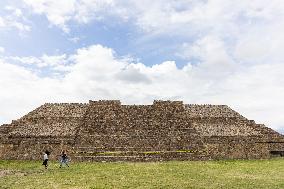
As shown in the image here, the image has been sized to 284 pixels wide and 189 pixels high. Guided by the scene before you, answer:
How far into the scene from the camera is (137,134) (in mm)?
32594

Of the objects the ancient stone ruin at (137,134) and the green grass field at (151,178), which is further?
the ancient stone ruin at (137,134)

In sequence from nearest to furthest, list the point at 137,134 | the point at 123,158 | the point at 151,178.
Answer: the point at 151,178 → the point at 123,158 → the point at 137,134

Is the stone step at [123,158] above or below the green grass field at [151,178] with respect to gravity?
above

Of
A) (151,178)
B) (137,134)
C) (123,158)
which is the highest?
(137,134)

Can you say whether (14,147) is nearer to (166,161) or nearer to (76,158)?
(76,158)

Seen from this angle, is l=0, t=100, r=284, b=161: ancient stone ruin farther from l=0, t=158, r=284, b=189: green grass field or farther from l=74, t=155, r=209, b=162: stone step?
l=0, t=158, r=284, b=189: green grass field

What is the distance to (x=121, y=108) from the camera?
36969mm

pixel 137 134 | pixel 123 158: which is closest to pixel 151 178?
pixel 123 158

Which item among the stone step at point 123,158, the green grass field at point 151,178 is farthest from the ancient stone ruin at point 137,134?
the green grass field at point 151,178

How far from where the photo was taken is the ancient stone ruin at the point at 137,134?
30438mm

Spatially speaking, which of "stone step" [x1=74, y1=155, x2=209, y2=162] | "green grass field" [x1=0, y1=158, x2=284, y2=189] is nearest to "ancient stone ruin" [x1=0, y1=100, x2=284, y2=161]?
"stone step" [x1=74, y1=155, x2=209, y2=162]

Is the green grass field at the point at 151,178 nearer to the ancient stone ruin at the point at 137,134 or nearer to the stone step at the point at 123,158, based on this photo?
the stone step at the point at 123,158

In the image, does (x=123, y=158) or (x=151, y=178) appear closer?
(x=151, y=178)

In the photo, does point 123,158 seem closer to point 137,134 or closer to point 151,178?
point 137,134
